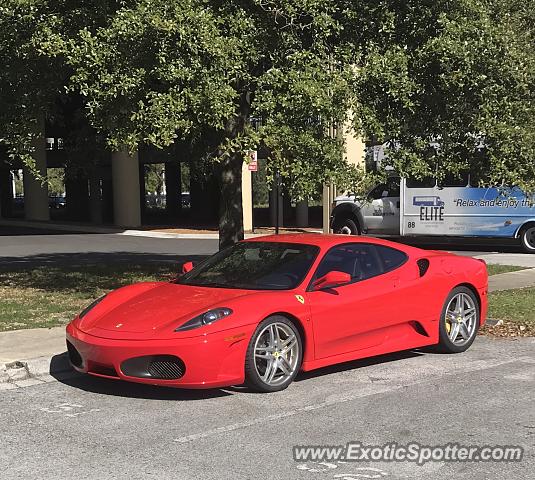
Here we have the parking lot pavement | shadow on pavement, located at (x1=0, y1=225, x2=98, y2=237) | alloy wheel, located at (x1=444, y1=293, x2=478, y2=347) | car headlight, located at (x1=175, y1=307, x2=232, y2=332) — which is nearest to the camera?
the parking lot pavement

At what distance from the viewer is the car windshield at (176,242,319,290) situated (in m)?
6.55

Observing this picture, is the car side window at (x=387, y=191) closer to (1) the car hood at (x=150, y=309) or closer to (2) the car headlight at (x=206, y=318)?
(1) the car hood at (x=150, y=309)

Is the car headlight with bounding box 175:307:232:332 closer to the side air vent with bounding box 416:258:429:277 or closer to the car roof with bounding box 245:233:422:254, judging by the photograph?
the car roof with bounding box 245:233:422:254

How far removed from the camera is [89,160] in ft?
46.3

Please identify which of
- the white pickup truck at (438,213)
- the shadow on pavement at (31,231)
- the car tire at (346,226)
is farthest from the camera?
the shadow on pavement at (31,231)

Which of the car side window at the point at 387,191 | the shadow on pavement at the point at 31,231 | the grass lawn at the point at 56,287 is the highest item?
the car side window at the point at 387,191

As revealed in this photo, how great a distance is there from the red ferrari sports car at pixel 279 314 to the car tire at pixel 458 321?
0.04 feet

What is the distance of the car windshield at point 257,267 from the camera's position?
655 cm

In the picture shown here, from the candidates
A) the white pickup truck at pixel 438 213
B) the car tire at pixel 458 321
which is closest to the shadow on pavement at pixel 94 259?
the white pickup truck at pixel 438 213

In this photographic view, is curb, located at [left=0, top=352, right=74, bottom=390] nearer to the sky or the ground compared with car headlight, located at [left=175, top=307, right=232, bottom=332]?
nearer to the ground

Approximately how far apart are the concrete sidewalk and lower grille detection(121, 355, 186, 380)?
5.20ft

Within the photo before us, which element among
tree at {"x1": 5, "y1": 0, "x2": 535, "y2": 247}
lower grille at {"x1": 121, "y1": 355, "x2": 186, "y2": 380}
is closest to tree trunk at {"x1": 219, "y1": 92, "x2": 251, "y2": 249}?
tree at {"x1": 5, "y1": 0, "x2": 535, "y2": 247}

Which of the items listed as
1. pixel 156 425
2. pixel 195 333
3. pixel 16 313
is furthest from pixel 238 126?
pixel 156 425

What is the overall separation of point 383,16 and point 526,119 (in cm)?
255
